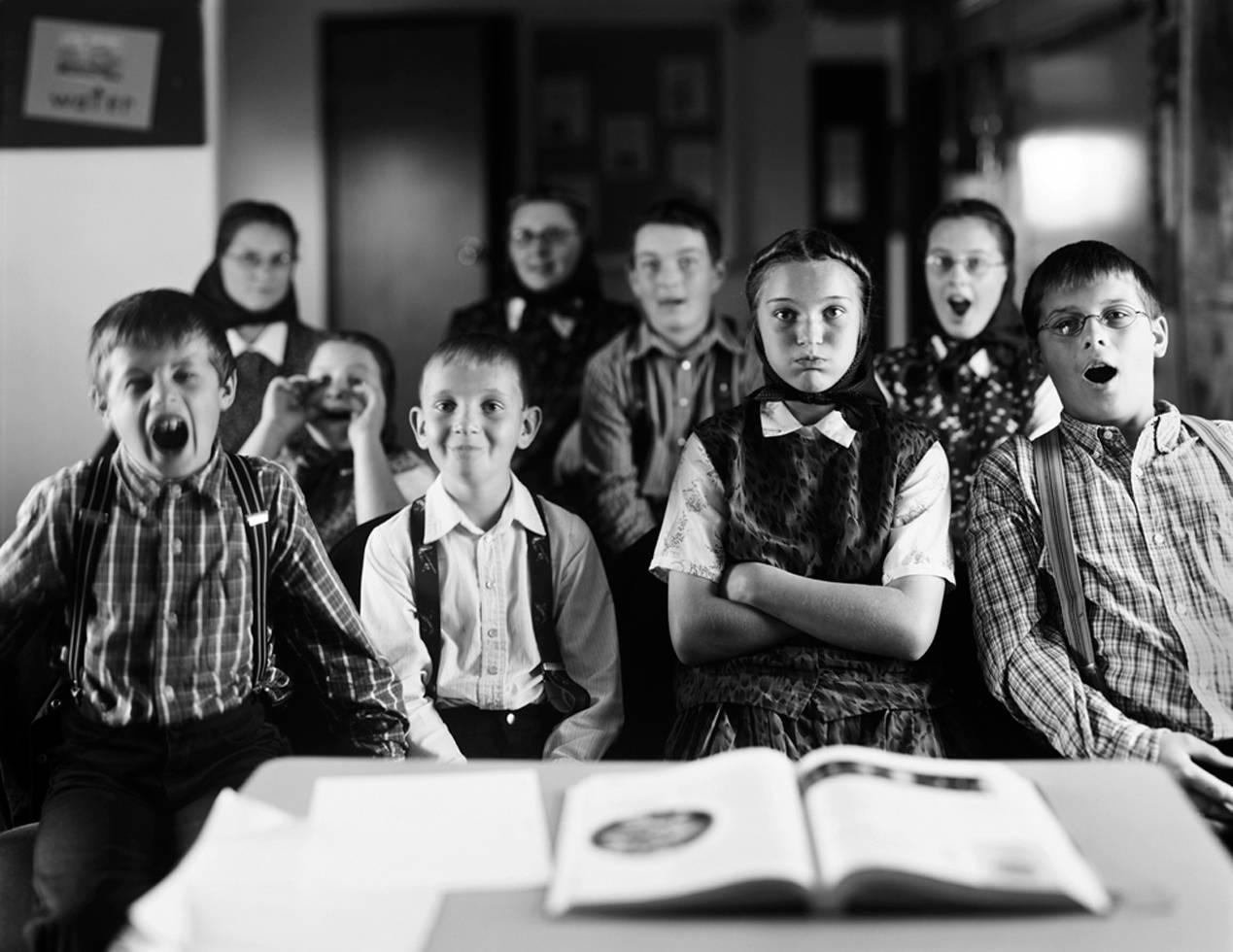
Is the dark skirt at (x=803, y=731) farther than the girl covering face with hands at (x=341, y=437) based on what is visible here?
No

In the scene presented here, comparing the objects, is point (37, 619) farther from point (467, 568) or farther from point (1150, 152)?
point (1150, 152)

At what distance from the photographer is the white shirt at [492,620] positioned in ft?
6.23

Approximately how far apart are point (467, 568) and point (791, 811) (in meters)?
0.81

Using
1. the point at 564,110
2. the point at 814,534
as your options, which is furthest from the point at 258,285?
the point at 564,110

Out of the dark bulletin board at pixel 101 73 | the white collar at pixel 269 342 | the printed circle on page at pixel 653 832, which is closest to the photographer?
the printed circle on page at pixel 653 832

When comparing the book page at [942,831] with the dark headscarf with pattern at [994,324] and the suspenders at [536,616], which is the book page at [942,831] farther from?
the dark headscarf with pattern at [994,324]

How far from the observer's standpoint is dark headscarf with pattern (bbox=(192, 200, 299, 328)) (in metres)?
2.77

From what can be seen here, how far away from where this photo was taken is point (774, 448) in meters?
1.91

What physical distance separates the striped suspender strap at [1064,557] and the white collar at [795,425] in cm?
26

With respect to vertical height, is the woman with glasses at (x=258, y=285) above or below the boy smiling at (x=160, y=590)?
above

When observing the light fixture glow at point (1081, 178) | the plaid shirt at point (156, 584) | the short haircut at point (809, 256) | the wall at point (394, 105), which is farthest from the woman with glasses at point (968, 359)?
the wall at point (394, 105)

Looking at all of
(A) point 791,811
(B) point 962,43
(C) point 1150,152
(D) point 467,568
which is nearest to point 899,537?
(D) point 467,568

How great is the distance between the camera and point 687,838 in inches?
46.4

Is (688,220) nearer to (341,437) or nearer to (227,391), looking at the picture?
(341,437)
